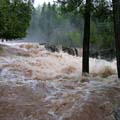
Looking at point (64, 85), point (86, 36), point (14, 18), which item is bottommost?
point (64, 85)

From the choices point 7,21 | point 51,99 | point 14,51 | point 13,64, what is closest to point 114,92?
point 51,99

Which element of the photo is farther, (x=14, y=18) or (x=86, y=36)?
(x=14, y=18)

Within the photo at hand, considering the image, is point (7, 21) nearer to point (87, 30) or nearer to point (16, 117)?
point (87, 30)

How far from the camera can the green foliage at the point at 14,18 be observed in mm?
11034

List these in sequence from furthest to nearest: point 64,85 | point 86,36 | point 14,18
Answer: point 14,18 → point 86,36 → point 64,85

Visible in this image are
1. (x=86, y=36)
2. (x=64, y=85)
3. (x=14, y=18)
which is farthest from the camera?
(x=14, y=18)

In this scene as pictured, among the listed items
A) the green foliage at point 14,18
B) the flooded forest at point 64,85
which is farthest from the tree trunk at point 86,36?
the green foliage at point 14,18

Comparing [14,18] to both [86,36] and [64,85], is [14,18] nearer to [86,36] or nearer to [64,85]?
[86,36]

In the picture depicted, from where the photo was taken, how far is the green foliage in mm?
11034

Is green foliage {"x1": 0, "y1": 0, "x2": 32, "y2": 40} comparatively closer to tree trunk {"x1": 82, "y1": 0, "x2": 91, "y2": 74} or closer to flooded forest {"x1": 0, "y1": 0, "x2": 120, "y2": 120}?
flooded forest {"x1": 0, "y1": 0, "x2": 120, "y2": 120}

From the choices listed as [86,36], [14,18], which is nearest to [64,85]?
[86,36]

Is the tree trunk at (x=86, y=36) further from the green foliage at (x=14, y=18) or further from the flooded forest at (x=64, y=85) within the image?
the green foliage at (x=14, y=18)

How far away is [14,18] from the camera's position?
15.8 meters

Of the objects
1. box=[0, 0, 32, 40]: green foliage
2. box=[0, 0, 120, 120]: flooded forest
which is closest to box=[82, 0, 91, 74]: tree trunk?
box=[0, 0, 120, 120]: flooded forest
